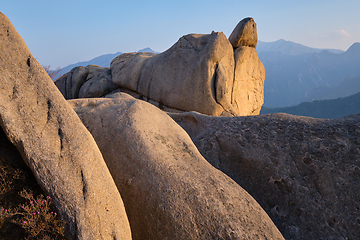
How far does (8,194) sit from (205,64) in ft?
25.0

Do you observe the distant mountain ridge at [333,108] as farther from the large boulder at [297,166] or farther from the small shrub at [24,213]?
the small shrub at [24,213]

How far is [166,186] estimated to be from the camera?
2.46 meters

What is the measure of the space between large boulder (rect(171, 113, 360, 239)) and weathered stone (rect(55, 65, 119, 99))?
8799 mm

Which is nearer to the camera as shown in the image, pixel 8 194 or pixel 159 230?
pixel 8 194

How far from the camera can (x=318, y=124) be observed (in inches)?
145

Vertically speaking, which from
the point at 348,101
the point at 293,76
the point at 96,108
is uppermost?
the point at 96,108

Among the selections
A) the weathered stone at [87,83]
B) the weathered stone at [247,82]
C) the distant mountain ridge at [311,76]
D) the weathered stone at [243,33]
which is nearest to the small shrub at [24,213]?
the weathered stone at [247,82]

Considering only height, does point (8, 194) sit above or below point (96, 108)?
below

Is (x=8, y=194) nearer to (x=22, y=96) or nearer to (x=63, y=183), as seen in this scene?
(x=63, y=183)

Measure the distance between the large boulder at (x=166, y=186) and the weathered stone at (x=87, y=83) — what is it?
29.3 feet

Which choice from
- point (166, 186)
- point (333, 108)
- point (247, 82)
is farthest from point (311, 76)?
point (166, 186)

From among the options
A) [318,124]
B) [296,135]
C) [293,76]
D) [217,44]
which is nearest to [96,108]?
[296,135]

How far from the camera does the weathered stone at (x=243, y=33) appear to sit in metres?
10.4

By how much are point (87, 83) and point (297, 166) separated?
11.2m
